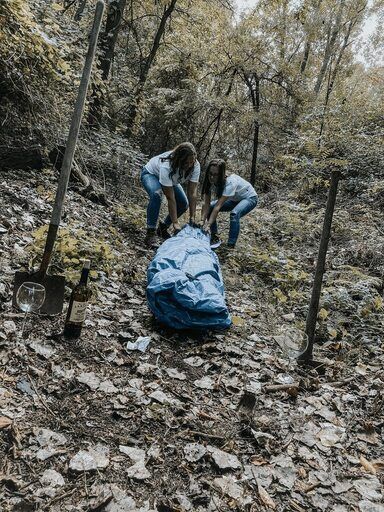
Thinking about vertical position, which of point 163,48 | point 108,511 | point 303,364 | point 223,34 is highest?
point 223,34

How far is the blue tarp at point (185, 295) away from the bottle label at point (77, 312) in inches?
24.8

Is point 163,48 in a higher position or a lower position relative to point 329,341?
higher

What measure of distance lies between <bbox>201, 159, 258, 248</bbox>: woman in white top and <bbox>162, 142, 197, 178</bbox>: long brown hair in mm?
701

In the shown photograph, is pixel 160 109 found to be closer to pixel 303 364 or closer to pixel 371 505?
pixel 303 364

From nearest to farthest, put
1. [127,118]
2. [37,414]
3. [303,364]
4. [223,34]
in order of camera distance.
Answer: [37,414] < [303,364] < [127,118] < [223,34]

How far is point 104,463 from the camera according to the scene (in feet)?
5.82

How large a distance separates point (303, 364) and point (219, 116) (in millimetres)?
8457

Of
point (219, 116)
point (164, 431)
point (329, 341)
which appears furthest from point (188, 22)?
point (164, 431)

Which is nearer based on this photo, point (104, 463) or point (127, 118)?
point (104, 463)

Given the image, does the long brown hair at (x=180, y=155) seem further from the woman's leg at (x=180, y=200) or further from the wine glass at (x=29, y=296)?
the wine glass at (x=29, y=296)

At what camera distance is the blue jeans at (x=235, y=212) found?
5730 millimetres

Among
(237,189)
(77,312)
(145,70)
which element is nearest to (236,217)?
(237,189)

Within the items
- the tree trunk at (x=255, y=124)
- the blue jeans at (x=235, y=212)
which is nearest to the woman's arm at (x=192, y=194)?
the blue jeans at (x=235, y=212)

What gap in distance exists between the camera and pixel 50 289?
2.75 meters
